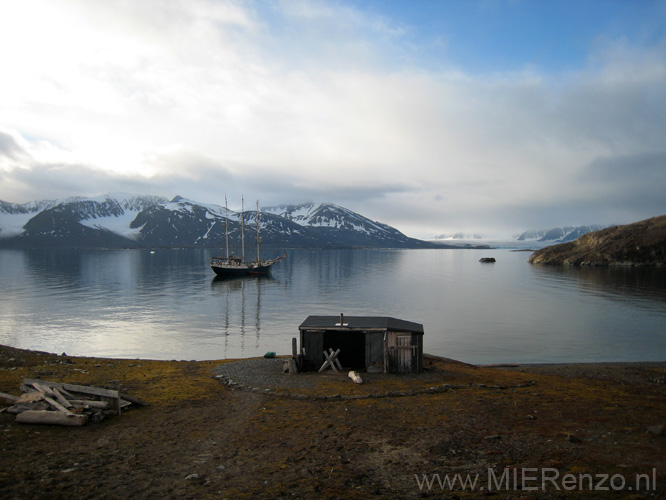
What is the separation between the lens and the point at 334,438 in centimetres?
1602

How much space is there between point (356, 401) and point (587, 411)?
34.3 ft

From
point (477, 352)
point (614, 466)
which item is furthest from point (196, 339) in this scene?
point (614, 466)

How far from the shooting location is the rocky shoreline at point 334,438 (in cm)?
1197

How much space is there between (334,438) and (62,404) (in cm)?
1123

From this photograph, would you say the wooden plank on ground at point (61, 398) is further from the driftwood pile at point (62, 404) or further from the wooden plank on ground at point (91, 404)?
the wooden plank on ground at point (91, 404)

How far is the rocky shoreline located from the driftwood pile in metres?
0.42

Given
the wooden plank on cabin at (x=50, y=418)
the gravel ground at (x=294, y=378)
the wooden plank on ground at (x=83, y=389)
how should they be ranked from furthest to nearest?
1. the gravel ground at (x=294, y=378)
2. the wooden plank on ground at (x=83, y=389)
3. the wooden plank on cabin at (x=50, y=418)

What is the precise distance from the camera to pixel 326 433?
54.4 feet

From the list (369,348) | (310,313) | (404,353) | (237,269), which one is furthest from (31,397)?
(237,269)

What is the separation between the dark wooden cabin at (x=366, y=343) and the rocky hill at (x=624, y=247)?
164 metres

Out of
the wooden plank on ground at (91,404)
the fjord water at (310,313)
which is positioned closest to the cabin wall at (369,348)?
the fjord water at (310,313)

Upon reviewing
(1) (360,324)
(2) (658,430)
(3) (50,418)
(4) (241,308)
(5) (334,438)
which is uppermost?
(1) (360,324)

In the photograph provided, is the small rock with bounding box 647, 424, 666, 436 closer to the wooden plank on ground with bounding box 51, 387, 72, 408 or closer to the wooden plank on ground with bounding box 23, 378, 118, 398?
the wooden plank on ground with bounding box 23, 378, 118, 398

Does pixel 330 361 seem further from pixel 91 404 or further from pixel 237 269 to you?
pixel 237 269
